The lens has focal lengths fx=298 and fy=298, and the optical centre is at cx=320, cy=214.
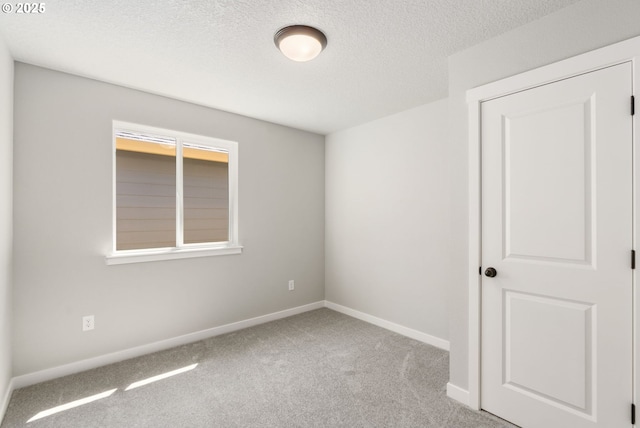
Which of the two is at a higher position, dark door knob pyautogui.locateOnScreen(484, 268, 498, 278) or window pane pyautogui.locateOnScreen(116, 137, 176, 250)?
window pane pyautogui.locateOnScreen(116, 137, 176, 250)

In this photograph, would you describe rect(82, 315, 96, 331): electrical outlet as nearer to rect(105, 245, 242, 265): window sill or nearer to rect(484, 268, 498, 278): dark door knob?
rect(105, 245, 242, 265): window sill

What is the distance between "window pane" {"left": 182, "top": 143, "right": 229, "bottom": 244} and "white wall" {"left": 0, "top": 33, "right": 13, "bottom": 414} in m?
1.33

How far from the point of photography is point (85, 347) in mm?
2578

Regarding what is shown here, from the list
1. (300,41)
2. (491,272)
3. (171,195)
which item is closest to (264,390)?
(491,272)

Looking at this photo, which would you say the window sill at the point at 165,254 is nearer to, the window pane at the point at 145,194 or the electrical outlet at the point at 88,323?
the window pane at the point at 145,194

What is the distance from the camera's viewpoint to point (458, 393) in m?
2.15

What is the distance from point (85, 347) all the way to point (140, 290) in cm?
59

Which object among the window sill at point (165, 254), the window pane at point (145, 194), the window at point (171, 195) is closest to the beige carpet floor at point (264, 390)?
the window sill at point (165, 254)

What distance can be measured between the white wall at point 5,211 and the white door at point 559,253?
3.27m

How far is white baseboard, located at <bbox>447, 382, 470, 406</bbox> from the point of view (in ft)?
6.93

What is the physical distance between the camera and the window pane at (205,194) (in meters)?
3.29

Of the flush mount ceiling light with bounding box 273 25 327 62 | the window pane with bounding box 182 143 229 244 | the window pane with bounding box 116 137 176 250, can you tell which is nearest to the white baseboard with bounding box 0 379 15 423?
the window pane with bounding box 116 137 176 250

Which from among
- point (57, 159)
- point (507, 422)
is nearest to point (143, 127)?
point (57, 159)

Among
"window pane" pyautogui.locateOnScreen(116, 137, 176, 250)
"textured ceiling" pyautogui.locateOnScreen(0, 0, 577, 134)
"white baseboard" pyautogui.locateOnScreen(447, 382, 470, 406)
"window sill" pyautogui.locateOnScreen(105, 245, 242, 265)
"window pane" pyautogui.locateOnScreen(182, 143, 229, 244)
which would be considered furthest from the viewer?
"window pane" pyautogui.locateOnScreen(182, 143, 229, 244)
